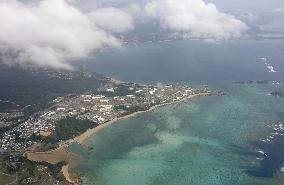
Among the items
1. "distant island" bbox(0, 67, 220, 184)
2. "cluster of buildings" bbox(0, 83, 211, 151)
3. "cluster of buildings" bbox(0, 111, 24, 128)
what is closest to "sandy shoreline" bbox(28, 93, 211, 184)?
"distant island" bbox(0, 67, 220, 184)

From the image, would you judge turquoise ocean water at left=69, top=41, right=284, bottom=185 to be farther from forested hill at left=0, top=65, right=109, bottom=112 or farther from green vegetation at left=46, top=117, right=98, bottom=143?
forested hill at left=0, top=65, right=109, bottom=112

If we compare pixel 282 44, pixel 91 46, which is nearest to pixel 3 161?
pixel 91 46

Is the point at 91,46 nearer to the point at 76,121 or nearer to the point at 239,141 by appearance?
the point at 76,121

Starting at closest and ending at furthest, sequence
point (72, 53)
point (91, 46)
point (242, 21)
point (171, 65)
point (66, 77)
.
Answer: point (66, 77) < point (171, 65) < point (72, 53) < point (91, 46) < point (242, 21)

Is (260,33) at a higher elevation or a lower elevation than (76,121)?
higher

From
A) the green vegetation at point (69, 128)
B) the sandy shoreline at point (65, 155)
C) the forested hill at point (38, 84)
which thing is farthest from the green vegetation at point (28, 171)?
the forested hill at point (38, 84)
